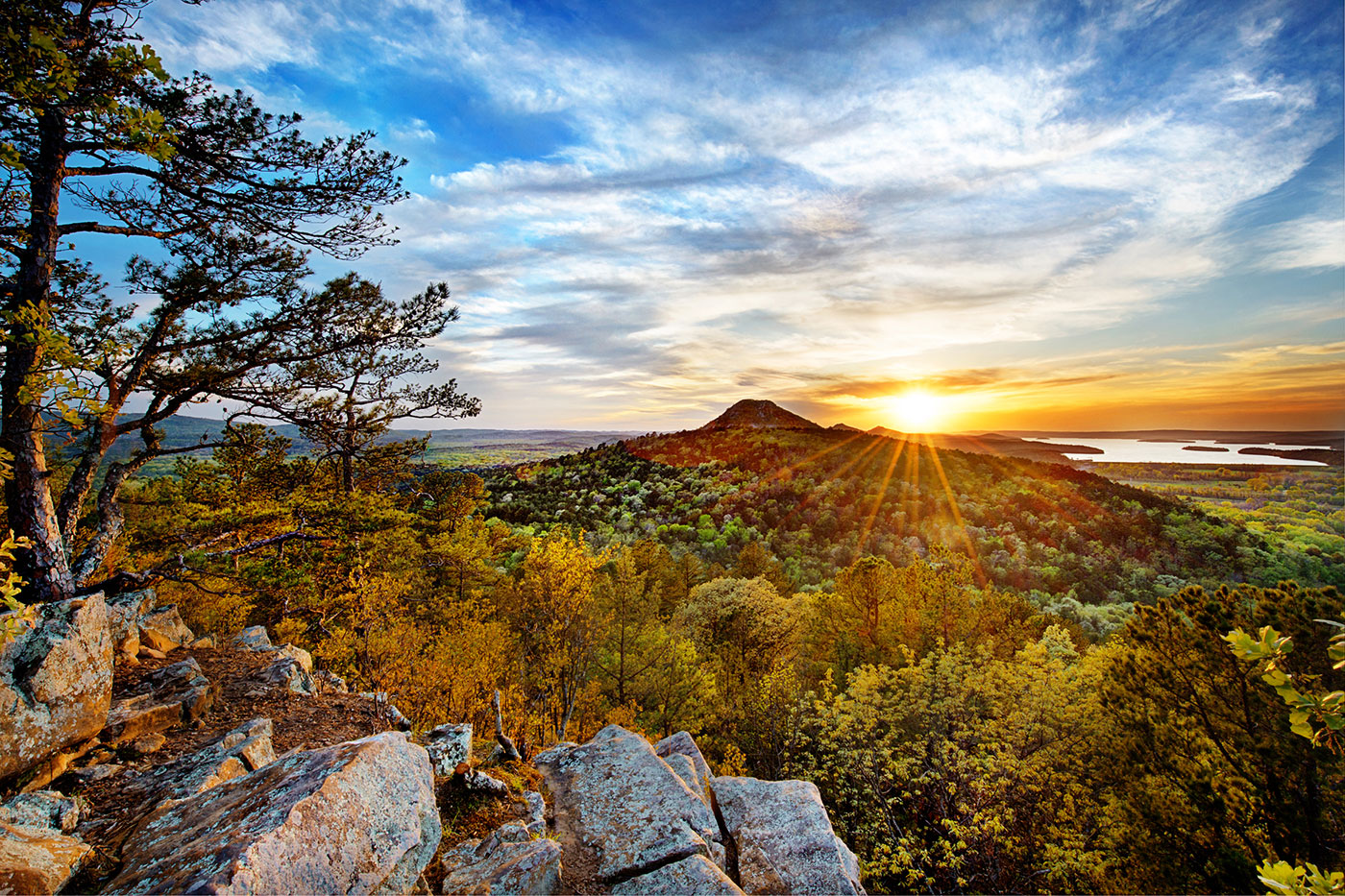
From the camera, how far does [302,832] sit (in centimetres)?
436

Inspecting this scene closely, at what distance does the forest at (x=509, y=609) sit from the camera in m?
6.49

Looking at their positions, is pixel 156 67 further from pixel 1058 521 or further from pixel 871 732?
pixel 1058 521

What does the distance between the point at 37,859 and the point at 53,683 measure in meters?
2.74

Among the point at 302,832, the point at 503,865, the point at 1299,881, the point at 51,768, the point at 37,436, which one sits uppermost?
the point at 37,436

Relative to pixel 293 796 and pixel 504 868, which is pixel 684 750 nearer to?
pixel 504 868

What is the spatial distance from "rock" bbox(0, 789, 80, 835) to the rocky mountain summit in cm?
2

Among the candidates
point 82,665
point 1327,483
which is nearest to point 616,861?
point 82,665

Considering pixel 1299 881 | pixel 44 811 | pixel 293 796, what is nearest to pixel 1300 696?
pixel 1299 881

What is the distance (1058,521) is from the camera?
73312mm

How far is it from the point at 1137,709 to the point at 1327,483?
3418 inches

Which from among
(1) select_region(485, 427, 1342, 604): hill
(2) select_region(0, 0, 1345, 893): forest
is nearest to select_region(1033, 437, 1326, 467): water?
(1) select_region(485, 427, 1342, 604): hill

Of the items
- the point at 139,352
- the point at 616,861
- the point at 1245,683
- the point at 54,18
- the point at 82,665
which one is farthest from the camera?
the point at 1245,683

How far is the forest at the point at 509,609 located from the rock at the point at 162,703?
1594mm

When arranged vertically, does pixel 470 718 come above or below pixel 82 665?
below
